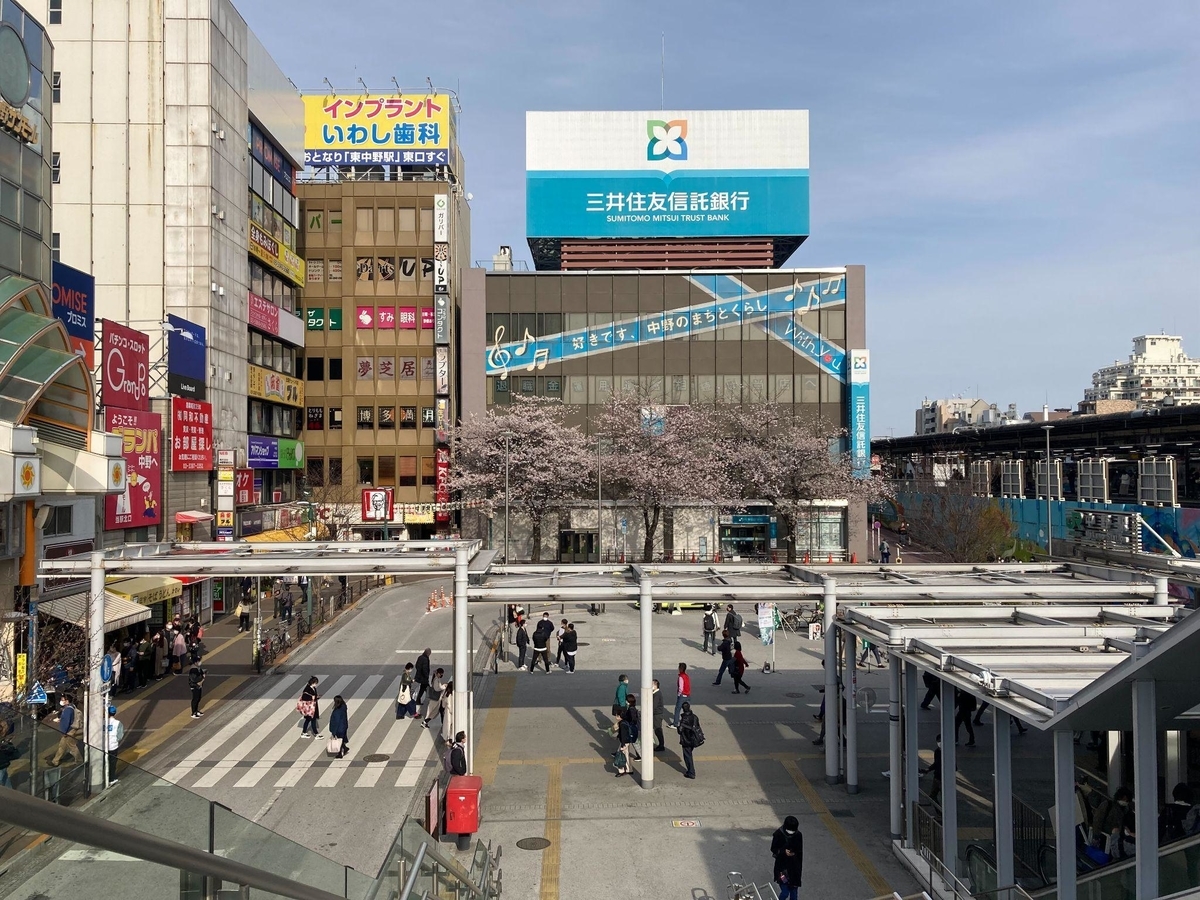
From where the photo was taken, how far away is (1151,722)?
791cm

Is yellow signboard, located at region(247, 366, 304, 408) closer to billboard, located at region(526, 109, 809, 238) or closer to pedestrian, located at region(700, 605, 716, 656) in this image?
billboard, located at region(526, 109, 809, 238)

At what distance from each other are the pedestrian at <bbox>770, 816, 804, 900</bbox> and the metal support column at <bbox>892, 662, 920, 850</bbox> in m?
2.79

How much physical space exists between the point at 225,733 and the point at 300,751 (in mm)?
2515

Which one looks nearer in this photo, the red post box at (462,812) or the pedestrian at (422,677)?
the red post box at (462,812)

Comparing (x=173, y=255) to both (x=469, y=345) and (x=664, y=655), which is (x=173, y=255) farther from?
(x=664, y=655)

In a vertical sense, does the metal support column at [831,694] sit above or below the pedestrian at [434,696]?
above

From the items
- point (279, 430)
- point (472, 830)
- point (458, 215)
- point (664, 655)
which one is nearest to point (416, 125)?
point (458, 215)

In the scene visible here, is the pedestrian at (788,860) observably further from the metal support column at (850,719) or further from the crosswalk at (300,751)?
the crosswalk at (300,751)

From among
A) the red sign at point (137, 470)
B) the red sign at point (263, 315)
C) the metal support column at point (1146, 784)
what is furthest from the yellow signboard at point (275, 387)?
the metal support column at point (1146, 784)

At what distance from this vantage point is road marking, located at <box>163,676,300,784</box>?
18.4 m

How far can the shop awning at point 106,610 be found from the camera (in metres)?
21.2

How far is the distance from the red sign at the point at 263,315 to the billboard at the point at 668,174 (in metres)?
22.3

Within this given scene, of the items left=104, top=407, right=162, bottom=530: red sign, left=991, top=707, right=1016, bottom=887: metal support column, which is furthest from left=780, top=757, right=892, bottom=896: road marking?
left=104, top=407, right=162, bottom=530: red sign

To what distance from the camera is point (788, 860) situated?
11719 millimetres
